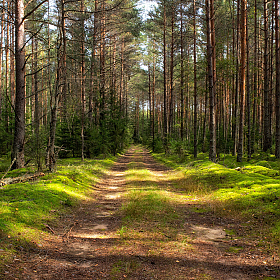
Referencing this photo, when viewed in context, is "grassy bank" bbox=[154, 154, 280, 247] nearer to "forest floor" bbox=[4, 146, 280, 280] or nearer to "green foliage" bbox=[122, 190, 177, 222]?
"forest floor" bbox=[4, 146, 280, 280]

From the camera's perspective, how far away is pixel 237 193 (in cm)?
697

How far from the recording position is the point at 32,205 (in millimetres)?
5355

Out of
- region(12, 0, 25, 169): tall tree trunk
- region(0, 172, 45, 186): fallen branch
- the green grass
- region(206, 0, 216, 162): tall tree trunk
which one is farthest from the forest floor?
region(206, 0, 216, 162): tall tree trunk

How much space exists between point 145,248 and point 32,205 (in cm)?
293

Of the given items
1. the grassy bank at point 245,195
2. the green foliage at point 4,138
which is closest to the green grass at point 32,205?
the grassy bank at point 245,195

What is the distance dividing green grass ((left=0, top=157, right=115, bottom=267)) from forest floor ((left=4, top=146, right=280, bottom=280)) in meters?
0.25

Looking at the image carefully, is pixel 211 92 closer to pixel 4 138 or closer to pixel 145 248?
pixel 145 248

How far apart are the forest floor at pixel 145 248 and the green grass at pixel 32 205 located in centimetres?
25

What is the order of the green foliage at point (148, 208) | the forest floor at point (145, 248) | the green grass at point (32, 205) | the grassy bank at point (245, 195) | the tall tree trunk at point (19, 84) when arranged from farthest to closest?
1. the tall tree trunk at point (19, 84)
2. the green foliage at point (148, 208)
3. the grassy bank at point (245, 195)
4. the green grass at point (32, 205)
5. the forest floor at point (145, 248)

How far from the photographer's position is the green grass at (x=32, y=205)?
12.6ft

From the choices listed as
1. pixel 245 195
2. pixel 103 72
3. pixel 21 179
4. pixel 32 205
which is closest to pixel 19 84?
pixel 21 179

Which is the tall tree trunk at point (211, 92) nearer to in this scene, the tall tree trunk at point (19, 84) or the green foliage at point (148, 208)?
the green foliage at point (148, 208)

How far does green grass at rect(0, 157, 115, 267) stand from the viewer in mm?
3844

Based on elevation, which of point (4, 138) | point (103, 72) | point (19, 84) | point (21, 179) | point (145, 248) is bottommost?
point (145, 248)
